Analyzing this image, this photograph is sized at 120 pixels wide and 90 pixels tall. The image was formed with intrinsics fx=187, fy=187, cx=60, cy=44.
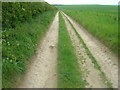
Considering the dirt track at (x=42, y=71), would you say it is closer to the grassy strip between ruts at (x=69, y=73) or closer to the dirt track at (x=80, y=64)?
the dirt track at (x=80, y=64)

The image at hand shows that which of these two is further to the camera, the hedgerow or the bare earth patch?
the hedgerow

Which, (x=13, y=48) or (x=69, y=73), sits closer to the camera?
(x=69, y=73)

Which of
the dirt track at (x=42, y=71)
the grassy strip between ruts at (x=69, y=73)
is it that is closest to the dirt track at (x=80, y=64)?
the dirt track at (x=42, y=71)

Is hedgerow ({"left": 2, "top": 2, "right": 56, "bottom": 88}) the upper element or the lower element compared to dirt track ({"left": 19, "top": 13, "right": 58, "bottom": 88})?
upper

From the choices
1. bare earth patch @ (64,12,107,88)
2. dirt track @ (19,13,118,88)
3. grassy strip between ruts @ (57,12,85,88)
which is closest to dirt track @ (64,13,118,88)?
dirt track @ (19,13,118,88)

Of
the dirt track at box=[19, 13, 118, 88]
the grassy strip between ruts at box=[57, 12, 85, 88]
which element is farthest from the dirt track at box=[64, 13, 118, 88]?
the grassy strip between ruts at box=[57, 12, 85, 88]

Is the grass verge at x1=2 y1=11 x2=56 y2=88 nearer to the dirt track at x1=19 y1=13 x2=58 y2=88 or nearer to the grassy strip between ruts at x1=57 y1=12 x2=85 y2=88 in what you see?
the dirt track at x1=19 y1=13 x2=58 y2=88

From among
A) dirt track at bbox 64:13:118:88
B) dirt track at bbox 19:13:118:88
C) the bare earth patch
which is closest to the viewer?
the bare earth patch

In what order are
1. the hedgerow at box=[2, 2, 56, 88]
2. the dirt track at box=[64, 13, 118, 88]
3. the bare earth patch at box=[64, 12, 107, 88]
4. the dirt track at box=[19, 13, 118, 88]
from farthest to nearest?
the dirt track at box=[64, 13, 118, 88], the hedgerow at box=[2, 2, 56, 88], the dirt track at box=[19, 13, 118, 88], the bare earth patch at box=[64, 12, 107, 88]

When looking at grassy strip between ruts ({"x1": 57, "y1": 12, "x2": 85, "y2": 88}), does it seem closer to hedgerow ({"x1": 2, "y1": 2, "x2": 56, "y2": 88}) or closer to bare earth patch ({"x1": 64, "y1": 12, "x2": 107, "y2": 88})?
bare earth patch ({"x1": 64, "y1": 12, "x2": 107, "y2": 88})

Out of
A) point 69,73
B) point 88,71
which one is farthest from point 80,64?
point 69,73

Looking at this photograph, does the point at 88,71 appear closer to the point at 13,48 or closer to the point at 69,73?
the point at 69,73

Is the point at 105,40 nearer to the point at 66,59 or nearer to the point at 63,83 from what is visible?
the point at 66,59

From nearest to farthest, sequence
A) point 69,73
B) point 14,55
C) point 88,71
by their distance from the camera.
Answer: point 69,73, point 88,71, point 14,55
